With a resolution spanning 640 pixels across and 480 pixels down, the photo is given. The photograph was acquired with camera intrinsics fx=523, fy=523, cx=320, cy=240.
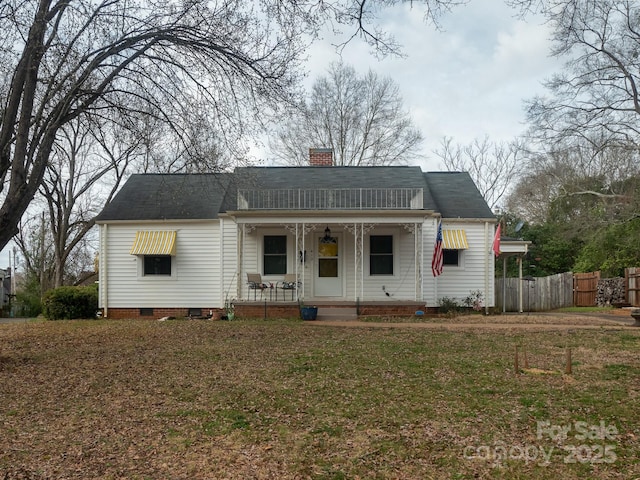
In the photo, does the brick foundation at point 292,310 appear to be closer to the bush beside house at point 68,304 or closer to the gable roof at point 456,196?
the gable roof at point 456,196

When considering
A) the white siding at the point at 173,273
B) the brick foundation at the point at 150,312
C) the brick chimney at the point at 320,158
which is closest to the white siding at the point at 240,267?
the white siding at the point at 173,273

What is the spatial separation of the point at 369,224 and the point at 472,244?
378 cm

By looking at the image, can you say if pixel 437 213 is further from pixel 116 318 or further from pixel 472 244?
pixel 116 318

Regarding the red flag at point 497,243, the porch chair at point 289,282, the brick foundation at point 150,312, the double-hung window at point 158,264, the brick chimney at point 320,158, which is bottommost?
the brick foundation at point 150,312

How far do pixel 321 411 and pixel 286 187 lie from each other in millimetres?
13501

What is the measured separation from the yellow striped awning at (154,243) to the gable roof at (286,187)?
58 cm

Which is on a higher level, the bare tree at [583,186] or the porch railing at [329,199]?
the bare tree at [583,186]

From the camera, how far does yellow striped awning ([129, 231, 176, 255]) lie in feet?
57.3

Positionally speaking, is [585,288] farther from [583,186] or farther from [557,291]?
[583,186]

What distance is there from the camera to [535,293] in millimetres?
21266

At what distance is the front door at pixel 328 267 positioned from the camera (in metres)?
17.6

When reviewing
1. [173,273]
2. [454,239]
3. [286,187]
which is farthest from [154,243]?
[454,239]

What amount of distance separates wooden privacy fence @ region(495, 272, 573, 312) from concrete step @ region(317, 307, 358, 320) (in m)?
5.42

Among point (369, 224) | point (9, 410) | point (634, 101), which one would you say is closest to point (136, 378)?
point (9, 410)
